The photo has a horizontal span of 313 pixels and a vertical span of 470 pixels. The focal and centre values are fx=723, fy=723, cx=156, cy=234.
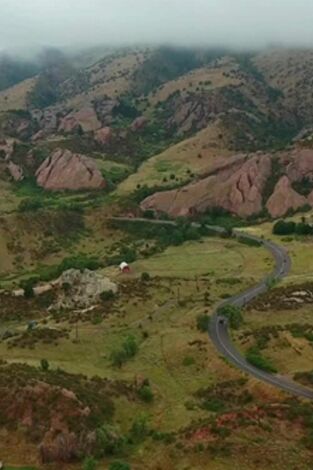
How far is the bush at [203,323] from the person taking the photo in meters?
136

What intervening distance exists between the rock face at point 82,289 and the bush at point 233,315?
33.9 m

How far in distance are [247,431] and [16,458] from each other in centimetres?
2986

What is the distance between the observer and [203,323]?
137000 mm

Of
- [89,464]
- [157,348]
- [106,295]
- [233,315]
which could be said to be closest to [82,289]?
[106,295]

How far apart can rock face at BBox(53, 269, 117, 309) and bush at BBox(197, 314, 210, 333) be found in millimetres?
30425

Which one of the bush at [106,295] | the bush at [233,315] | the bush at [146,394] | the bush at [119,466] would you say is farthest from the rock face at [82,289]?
the bush at [119,466]

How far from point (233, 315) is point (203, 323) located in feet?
19.3

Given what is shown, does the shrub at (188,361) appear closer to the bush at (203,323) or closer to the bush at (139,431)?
the bush at (203,323)

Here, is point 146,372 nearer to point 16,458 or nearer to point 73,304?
point 16,458

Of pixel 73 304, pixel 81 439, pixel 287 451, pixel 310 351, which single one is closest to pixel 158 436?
pixel 81 439

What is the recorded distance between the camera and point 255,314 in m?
144

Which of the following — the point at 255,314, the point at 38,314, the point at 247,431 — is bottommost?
the point at 38,314

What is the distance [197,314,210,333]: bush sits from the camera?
13588cm

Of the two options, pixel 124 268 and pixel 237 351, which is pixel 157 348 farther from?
pixel 124 268
